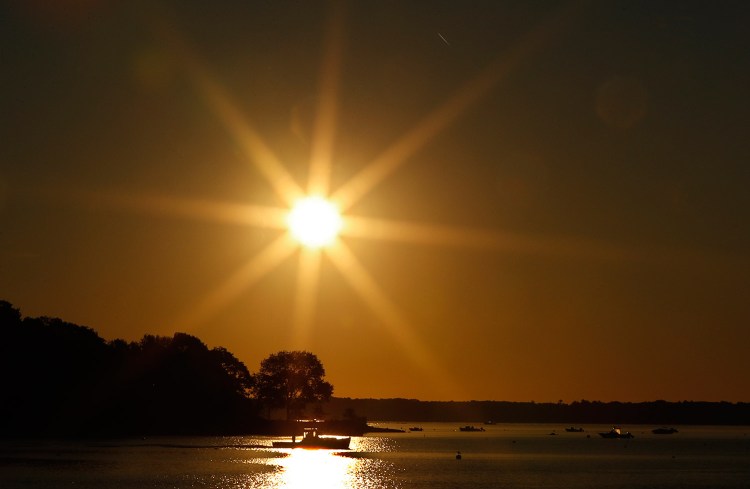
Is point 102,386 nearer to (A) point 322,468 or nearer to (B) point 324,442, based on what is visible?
(B) point 324,442

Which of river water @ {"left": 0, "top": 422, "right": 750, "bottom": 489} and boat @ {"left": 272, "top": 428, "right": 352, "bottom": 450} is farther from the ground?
boat @ {"left": 272, "top": 428, "right": 352, "bottom": 450}

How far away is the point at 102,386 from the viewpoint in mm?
165250

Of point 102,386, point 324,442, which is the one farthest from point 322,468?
point 102,386

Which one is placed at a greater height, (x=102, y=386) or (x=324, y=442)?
(x=102, y=386)

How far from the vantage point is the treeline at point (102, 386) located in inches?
5950

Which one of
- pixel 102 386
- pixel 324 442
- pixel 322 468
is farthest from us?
pixel 102 386

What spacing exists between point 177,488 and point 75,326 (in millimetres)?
97189

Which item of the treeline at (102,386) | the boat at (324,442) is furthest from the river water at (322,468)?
the treeline at (102,386)

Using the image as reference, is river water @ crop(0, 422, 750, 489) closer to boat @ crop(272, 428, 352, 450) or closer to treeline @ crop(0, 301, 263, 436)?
boat @ crop(272, 428, 352, 450)

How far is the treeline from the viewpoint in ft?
496

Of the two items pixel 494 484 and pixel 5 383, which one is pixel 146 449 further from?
pixel 494 484

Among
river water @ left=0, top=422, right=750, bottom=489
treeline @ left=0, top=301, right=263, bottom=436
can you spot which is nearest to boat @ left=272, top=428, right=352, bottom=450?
river water @ left=0, top=422, right=750, bottom=489

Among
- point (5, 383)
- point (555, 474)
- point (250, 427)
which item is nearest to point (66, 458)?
point (5, 383)

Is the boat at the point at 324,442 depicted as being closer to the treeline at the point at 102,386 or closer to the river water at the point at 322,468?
the river water at the point at 322,468
